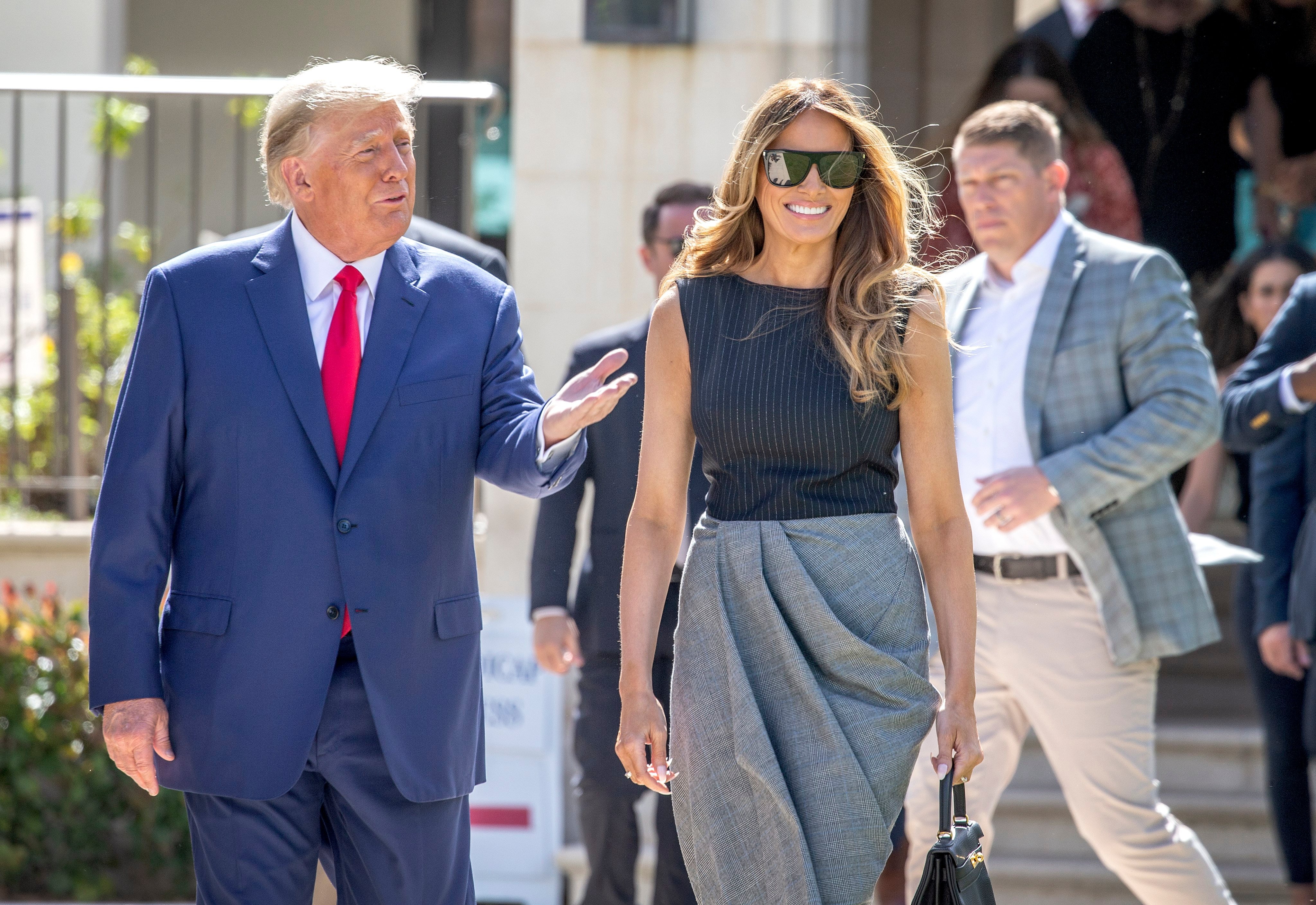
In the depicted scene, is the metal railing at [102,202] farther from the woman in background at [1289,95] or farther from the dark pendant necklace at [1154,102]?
the woman in background at [1289,95]

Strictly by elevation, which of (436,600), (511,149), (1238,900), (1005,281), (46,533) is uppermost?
(511,149)

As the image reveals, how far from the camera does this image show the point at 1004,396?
3.88 m

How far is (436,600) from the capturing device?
286 cm

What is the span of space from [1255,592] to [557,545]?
90.8 inches

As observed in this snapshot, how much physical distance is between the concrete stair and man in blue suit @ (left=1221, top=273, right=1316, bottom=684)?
2.99 ft

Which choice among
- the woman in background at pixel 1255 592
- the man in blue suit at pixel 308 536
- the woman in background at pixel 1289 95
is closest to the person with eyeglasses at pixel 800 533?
the man in blue suit at pixel 308 536

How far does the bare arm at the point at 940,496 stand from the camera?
9.15ft

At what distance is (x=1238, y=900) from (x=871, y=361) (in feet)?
11.4

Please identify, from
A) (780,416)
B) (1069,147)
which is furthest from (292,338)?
(1069,147)

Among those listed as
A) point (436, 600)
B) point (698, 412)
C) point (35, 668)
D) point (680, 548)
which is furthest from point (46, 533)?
point (698, 412)

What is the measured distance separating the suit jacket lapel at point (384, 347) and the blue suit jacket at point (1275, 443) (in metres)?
2.53

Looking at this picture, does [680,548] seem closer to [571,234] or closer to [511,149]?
[571,234]

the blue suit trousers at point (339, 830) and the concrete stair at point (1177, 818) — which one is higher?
the blue suit trousers at point (339, 830)

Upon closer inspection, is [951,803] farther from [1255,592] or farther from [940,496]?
[1255,592]
